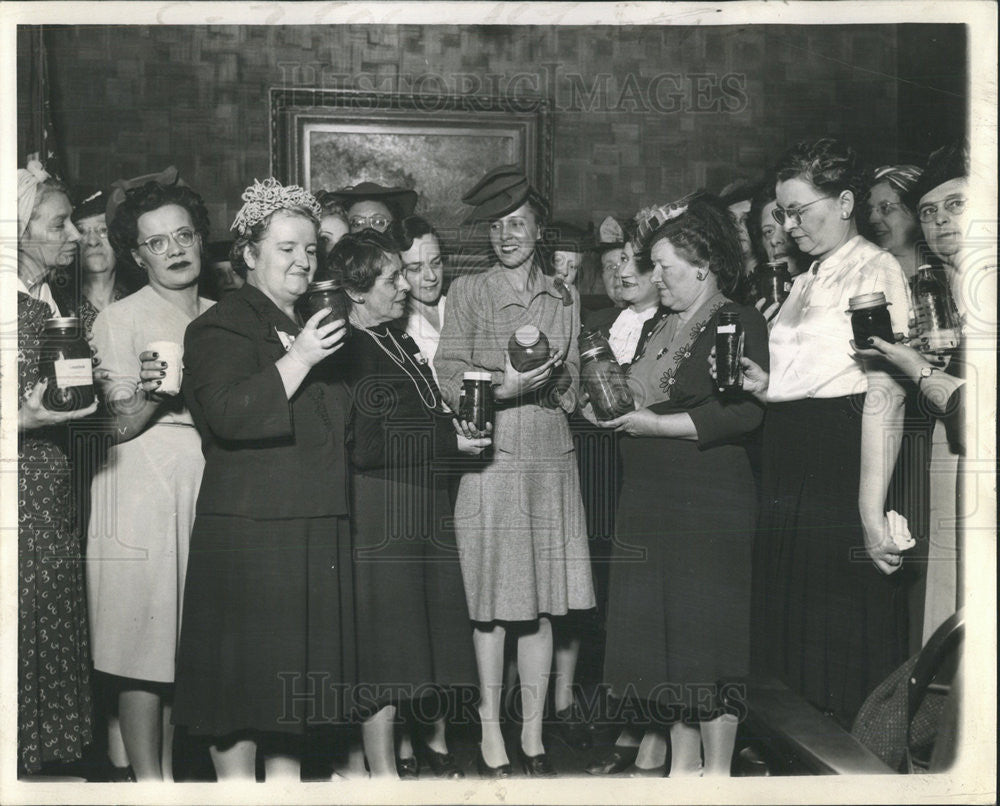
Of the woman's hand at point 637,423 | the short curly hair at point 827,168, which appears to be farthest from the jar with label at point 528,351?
the short curly hair at point 827,168

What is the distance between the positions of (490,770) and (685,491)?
0.85m

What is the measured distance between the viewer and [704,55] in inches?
101

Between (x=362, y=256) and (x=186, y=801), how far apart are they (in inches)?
55.7

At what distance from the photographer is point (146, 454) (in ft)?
8.09

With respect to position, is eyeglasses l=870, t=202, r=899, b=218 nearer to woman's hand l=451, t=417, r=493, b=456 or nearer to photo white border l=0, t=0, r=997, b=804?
photo white border l=0, t=0, r=997, b=804

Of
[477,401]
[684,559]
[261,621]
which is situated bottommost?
[261,621]

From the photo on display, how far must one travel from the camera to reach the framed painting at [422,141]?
2.51 m

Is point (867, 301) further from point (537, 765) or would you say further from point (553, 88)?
point (537, 765)

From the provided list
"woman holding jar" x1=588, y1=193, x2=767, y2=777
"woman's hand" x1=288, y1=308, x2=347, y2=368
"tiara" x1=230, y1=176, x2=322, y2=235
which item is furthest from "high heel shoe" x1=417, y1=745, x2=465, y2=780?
"tiara" x1=230, y1=176, x2=322, y2=235

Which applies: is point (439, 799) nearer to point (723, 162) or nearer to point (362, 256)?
point (362, 256)

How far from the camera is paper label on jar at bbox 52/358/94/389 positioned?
8.10 feet

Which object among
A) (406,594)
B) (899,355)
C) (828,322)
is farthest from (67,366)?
(899,355)

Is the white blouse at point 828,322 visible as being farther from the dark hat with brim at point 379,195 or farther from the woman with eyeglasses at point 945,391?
the dark hat with brim at point 379,195

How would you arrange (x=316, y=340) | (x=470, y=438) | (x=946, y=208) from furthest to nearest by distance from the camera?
(x=946, y=208), (x=470, y=438), (x=316, y=340)
